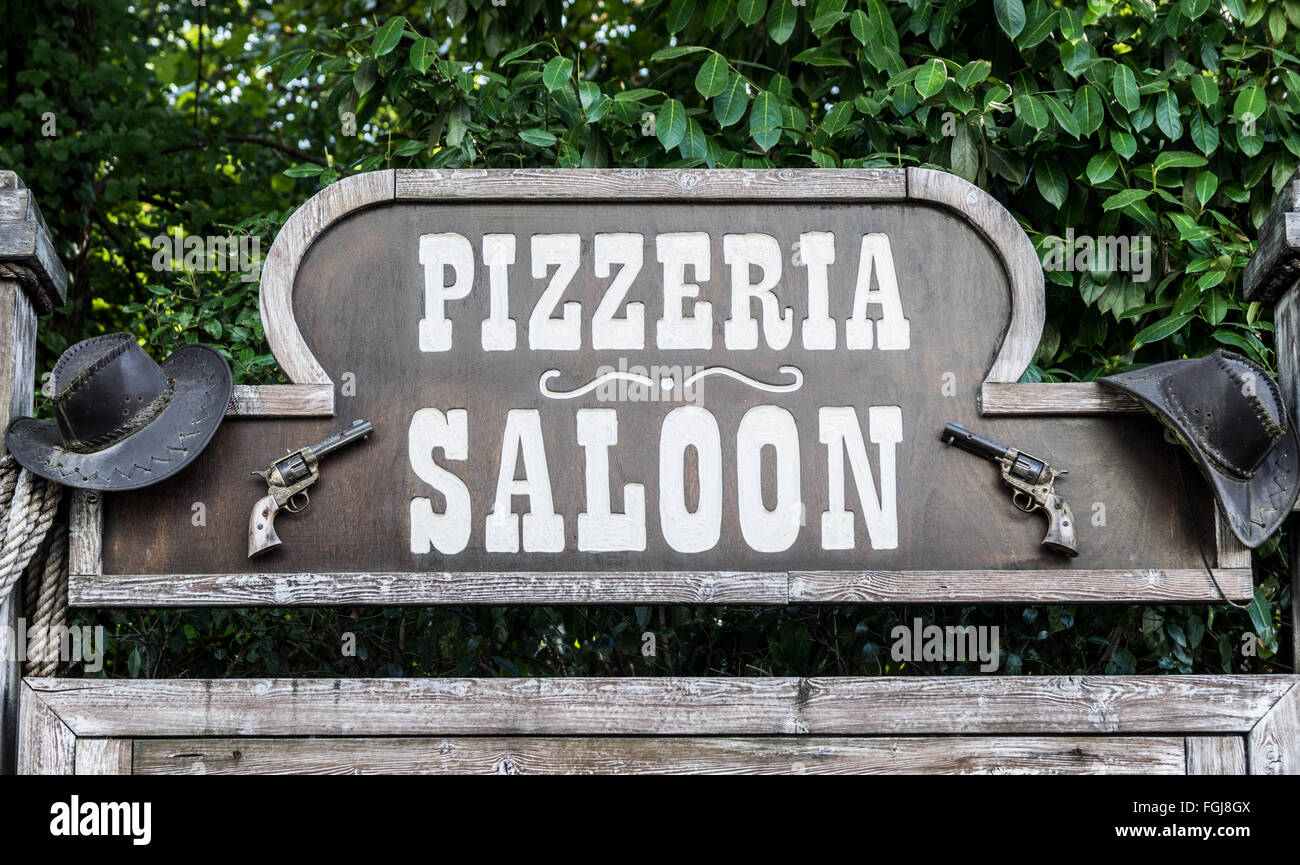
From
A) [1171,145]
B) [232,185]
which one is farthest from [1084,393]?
[232,185]

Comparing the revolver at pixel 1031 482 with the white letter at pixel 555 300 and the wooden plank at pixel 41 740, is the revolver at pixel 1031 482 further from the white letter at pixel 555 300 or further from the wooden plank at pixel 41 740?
the wooden plank at pixel 41 740

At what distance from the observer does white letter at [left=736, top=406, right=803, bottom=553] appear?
3227 millimetres

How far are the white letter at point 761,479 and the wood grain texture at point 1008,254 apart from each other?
1.82 ft

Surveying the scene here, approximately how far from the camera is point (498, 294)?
11.0 ft

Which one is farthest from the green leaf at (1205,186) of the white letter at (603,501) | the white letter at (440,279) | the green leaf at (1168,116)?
the white letter at (440,279)

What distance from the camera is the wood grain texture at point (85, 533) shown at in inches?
126

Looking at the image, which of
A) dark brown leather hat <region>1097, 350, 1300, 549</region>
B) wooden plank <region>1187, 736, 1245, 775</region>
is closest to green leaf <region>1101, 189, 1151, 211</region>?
dark brown leather hat <region>1097, 350, 1300, 549</region>

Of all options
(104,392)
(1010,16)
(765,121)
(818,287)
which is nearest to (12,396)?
(104,392)

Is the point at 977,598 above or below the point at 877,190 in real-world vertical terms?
below

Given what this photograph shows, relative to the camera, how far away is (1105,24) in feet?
15.0

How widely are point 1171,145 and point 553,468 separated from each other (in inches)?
104

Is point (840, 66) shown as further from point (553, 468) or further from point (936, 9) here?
point (553, 468)

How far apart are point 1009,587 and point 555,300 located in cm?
137

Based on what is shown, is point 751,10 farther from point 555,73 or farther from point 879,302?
point 879,302
